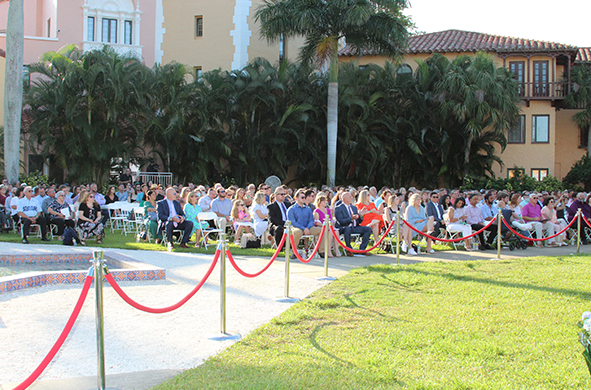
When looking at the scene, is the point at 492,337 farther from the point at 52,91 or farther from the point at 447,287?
the point at 52,91

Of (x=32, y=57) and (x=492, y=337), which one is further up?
(x=32, y=57)

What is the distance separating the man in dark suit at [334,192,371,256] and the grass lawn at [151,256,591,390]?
12.8 ft

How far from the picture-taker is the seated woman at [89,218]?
14.2m

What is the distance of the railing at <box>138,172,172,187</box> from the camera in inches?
1069

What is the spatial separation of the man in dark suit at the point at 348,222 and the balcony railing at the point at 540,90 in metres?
24.0

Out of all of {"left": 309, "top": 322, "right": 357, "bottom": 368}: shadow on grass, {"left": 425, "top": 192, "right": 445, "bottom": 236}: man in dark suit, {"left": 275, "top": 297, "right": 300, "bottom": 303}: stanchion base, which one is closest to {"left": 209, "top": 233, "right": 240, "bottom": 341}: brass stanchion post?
{"left": 309, "top": 322, "right": 357, "bottom": 368}: shadow on grass

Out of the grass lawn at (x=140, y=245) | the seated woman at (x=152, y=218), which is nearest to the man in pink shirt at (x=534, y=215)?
the grass lawn at (x=140, y=245)

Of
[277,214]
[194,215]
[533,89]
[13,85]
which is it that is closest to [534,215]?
[277,214]

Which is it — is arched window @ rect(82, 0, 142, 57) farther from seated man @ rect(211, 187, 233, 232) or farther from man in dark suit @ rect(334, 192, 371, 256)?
man in dark suit @ rect(334, 192, 371, 256)

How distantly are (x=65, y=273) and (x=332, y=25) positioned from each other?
19.3 meters

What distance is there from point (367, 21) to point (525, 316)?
65.8 ft

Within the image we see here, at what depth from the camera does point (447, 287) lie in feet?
28.9

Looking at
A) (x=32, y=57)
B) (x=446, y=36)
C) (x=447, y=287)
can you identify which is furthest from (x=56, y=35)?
(x=447, y=287)

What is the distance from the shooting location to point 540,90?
109 feet
